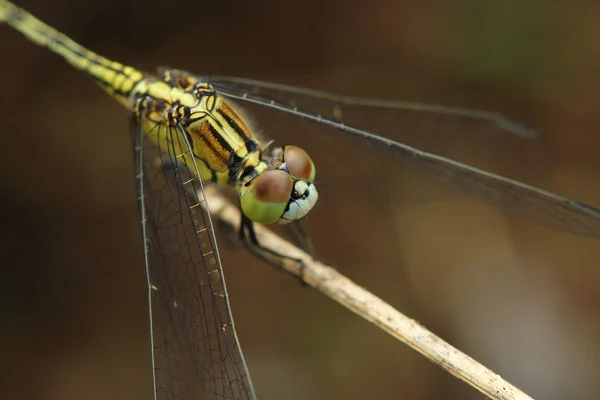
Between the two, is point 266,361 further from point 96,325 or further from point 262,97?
point 262,97

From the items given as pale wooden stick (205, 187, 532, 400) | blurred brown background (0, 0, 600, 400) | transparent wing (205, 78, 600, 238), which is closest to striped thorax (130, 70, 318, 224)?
transparent wing (205, 78, 600, 238)

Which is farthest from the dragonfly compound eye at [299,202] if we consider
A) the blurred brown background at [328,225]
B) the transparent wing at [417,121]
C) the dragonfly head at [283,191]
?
the blurred brown background at [328,225]

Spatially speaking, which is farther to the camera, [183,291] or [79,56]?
[79,56]

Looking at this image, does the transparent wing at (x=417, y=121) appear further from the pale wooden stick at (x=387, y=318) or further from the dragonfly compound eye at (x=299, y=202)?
the pale wooden stick at (x=387, y=318)

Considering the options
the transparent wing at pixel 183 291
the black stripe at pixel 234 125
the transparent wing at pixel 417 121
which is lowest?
the transparent wing at pixel 183 291

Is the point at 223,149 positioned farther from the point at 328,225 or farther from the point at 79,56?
the point at 328,225

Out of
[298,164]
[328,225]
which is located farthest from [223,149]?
[328,225]

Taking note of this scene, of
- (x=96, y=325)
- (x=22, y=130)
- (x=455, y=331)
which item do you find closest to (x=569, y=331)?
(x=455, y=331)
